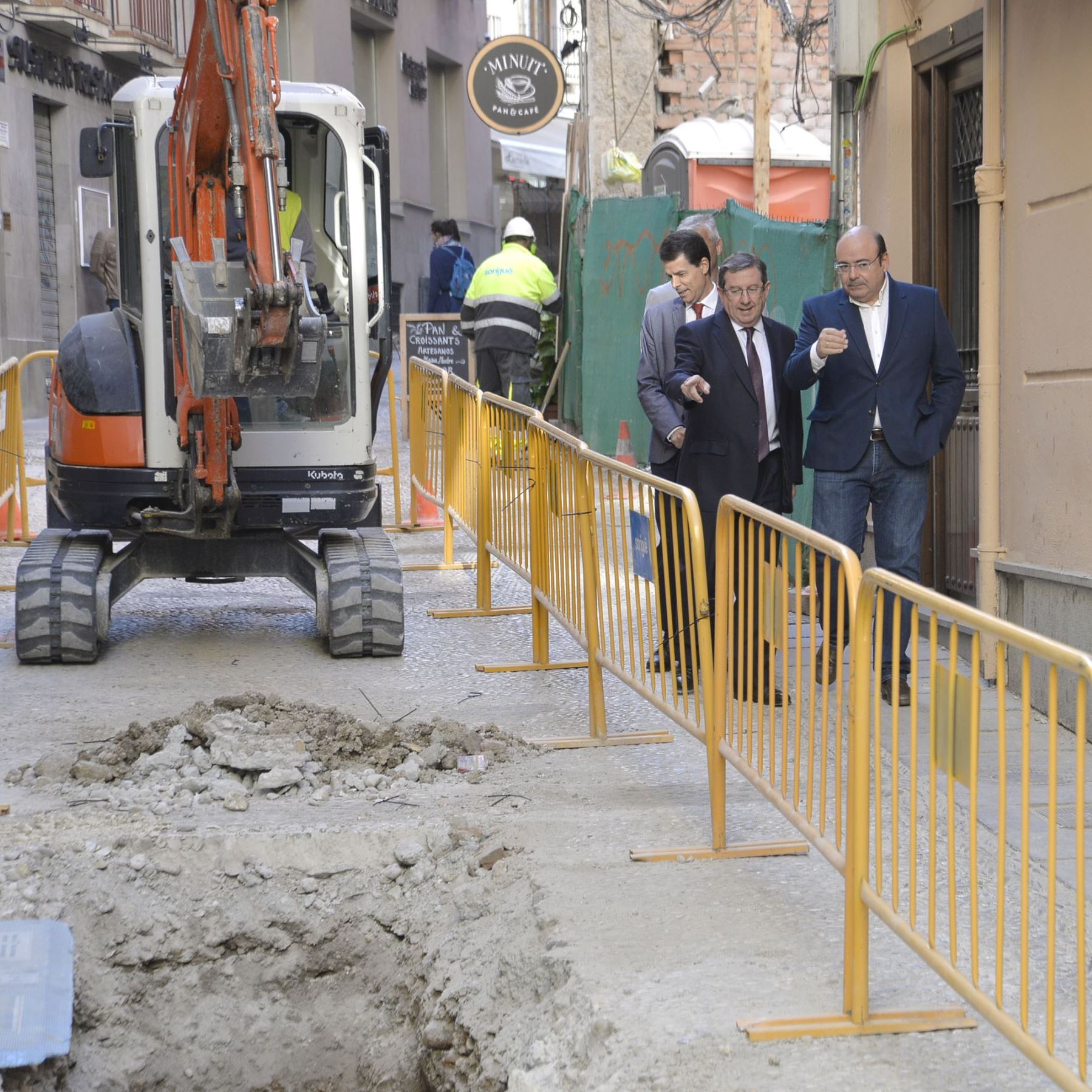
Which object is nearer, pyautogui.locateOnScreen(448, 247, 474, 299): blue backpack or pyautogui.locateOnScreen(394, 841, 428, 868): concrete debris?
pyautogui.locateOnScreen(394, 841, 428, 868): concrete debris

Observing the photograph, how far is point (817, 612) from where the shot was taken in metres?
4.11

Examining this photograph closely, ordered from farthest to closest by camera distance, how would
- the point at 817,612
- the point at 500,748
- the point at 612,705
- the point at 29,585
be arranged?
the point at 29,585 → the point at 612,705 → the point at 500,748 → the point at 817,612

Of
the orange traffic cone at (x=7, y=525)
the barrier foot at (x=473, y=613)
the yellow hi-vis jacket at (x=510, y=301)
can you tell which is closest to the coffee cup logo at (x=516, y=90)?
the yellow hi-vis jacket at (x=510, y=301)

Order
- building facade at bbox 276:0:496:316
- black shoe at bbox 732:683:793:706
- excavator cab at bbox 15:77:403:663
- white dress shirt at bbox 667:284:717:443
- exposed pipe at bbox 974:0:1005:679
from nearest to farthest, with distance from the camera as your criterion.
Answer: black shoe at bbox 732:683:793:706
exposed pipe at bbox 974:0:1005:679
white dress shirt at bbox 667:284:717:443
excavator cab at bbox 15:77:403:663
building facade at bbox 276:0:496:316

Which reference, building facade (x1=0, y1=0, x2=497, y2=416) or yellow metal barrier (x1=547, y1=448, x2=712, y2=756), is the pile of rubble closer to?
yellow metal barrier (x1=547, y1=448, x2=712, y2=756)

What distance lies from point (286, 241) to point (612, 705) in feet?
9.51

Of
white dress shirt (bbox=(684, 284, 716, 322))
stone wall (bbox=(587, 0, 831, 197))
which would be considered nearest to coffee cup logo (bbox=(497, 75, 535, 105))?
stone wall (bbox=(587, 0, 831, 197))

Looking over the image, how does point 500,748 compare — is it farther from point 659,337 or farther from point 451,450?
point 451,450

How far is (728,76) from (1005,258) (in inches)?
407

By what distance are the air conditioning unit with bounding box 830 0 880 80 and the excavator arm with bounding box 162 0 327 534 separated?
331cm

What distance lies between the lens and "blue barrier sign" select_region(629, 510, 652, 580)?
536cm

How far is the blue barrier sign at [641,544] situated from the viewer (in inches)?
211

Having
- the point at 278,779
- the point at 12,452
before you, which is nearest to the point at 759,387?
the point at 278,779

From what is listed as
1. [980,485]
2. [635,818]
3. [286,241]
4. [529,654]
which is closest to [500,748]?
[635,818]
